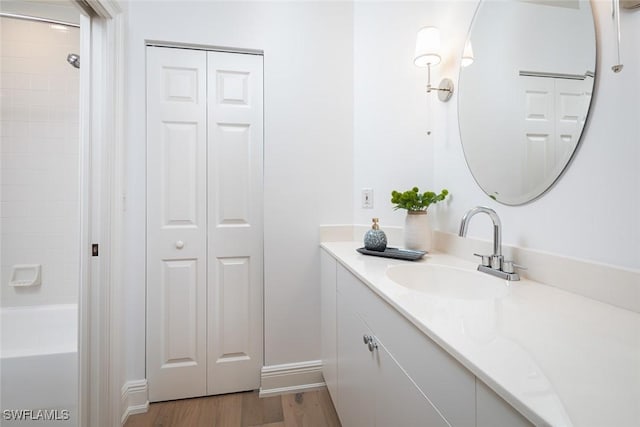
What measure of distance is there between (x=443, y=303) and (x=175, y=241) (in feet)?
4.68

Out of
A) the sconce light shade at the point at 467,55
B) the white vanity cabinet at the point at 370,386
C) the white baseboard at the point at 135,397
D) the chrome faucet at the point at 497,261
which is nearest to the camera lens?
the white vanity cabinet at the point at 370,386

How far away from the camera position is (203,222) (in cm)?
168

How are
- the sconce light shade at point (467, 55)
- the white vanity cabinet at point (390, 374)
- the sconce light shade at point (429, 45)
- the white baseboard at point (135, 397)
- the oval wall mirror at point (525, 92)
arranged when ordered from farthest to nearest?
the white baseboard at point (135, 397)
the sconce light shade at point (429, 45)
the sconce light shade at point (467, 55)
the oval wall mirror at point (525, 92)
the white vanity cabinet at point (390, 374)

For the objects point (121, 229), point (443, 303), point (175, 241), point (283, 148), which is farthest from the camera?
point (283, 148)

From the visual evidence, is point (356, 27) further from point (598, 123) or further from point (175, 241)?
point (175, 241)

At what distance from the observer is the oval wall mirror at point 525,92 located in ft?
2.84

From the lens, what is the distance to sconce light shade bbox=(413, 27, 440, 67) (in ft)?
4.71

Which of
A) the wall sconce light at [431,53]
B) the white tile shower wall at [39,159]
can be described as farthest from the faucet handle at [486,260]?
the white tile shower wall at [39,159]

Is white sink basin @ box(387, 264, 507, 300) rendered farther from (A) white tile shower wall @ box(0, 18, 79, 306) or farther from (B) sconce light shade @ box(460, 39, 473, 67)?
(A) white tile shower wall @ box(0, 18, 79, 306)

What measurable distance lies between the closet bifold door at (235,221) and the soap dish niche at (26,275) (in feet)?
3.15

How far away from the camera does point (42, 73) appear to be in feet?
5.52

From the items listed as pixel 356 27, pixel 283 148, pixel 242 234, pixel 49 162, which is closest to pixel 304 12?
pixel 356 27

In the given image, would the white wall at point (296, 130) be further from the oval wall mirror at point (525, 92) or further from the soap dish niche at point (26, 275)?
the oval wall mirror at point (525, 92)

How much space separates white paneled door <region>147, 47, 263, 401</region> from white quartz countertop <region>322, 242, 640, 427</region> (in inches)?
43.7
